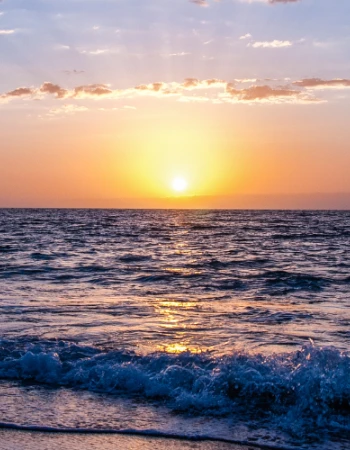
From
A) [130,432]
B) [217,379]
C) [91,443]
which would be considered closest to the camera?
[91,443]

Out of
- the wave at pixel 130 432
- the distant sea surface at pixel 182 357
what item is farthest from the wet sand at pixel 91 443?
the distant sea surface at pixel 182 357

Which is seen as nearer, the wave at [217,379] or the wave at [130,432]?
the wave at [130,432]

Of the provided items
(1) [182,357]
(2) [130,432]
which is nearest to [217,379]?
(1) [182,357]

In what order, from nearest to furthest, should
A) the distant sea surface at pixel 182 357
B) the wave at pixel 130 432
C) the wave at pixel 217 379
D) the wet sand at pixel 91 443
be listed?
the wet sand at pixel 91 443, the wave at pixel 130 432, the distant sea surface at pixel 182 357, the wave at pixel 217 379

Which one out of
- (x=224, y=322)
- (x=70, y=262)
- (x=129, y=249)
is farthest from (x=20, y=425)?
(x=129, y=249)

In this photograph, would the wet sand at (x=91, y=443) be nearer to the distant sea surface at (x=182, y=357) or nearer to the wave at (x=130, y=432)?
the wave at (x=130, y=432)

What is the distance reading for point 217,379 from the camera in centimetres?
723

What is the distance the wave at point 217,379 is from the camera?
6.56 meters

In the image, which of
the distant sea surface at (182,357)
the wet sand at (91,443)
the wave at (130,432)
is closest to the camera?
the wet sand at (91,443)

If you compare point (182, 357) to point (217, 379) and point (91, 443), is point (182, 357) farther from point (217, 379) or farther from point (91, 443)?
point (91, 443)

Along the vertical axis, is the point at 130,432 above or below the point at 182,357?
below

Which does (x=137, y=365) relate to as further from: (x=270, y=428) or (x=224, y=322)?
(x=224, y=322)

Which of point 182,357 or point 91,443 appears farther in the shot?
point 182,357

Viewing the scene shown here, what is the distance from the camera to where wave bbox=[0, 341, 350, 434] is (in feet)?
21.5
